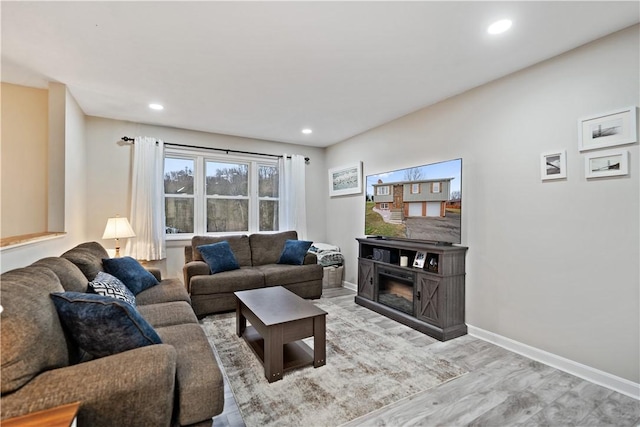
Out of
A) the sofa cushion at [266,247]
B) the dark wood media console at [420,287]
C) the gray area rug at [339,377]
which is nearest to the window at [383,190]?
the dark wood media console at [420,287]

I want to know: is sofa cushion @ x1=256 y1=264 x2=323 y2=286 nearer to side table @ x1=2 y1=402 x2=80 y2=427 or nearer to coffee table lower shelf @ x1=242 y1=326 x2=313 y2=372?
coffee table lower shelf @ x1=242 y1=326 x2=313 y2=372

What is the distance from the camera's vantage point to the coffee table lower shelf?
2.32m

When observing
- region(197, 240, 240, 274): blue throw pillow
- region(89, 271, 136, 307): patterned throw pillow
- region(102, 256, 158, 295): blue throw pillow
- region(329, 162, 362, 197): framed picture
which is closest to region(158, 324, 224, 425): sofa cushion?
region(89, 271, 136, 307): patterned throw pillow

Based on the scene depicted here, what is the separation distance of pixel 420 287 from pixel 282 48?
8.85 feet

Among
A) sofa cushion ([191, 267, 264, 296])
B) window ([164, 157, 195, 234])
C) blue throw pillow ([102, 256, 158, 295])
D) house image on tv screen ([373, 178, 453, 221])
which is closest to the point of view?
blue throw pillow ([102, 256, 158, 295])

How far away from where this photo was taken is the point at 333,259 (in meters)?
4.94

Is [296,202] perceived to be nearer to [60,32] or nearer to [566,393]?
[60,32]

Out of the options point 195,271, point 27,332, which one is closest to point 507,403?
point 27,332

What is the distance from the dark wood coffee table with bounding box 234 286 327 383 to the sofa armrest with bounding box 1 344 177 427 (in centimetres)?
90

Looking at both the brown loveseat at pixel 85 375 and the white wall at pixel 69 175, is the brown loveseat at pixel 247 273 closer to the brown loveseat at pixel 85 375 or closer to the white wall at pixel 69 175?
the white wall at pixel 69 175

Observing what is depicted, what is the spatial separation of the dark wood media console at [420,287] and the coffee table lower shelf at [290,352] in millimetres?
1320

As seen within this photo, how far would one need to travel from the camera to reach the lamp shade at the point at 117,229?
11.7 ft

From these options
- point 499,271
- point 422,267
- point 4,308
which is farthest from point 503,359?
point 4,308

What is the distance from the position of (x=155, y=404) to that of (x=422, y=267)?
8.91ft
